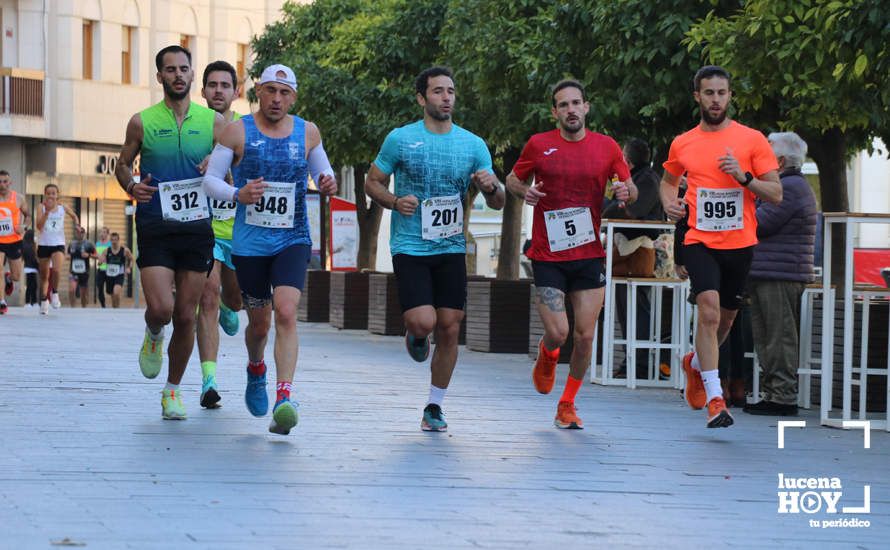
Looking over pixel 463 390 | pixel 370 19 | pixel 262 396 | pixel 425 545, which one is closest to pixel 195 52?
pixel 370 19

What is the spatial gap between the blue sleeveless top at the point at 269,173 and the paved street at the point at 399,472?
104 centimetres

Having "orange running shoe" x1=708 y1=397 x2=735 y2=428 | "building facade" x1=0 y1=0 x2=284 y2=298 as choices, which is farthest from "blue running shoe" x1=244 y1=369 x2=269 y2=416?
"building facade" x1=0 y1=0 x2=284 y2=298

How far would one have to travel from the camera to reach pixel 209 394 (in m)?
11.8

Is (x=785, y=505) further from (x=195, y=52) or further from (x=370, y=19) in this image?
(x=195, y=52)

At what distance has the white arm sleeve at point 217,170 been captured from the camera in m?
10.2

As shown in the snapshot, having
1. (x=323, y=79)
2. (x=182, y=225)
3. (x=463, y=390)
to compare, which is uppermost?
(x=323, y=79)

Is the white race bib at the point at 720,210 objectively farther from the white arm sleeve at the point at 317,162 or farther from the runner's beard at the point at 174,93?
the runner's beard at the point at 174,93

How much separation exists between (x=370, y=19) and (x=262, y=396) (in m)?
25.1

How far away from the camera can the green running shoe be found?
11.0 metres

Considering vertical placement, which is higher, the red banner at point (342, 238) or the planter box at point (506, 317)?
the red banner at point (342, 238)

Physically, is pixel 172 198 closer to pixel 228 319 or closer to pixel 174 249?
pixel 174 249

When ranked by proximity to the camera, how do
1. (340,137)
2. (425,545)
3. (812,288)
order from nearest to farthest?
(425,545) → (812,288) → (340,137)

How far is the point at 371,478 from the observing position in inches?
336

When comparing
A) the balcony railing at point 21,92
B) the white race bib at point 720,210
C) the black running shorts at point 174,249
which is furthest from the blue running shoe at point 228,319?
the balcony railing at point 21,92
